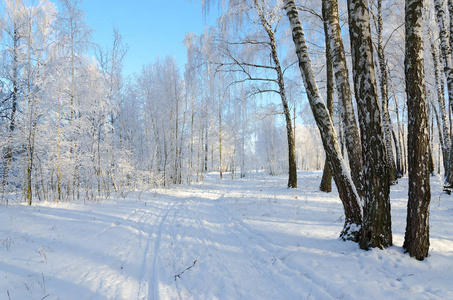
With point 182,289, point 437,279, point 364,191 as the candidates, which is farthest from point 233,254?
point 437,279

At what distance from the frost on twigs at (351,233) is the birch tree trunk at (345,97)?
0.70 meters

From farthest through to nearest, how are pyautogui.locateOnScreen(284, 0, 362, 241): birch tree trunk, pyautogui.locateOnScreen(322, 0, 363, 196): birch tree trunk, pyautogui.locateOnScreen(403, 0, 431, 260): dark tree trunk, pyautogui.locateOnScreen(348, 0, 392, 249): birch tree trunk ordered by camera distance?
pyautogui.locateOnScreen(322, 0, 363, 196): birch tree trunk, pyautogui.locateOnScreen(284, 0, 362, 241): birch tree trunk, pyautogui.locateOnScreen(348, 0, 392, 249): birch tree trunk, pyautogui.locateOnScreen(403, 0, 431, 260): dark tree trunk

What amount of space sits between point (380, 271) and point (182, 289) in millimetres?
A: 2521

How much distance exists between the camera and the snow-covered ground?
249 centimetres

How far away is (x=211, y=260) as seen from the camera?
11.3 ft

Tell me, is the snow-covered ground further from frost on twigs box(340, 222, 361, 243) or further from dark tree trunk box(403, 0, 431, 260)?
dark tree trunk box(403, 0, 431, 260)

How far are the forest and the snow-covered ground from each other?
592 mm

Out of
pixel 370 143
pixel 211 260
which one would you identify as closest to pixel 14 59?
pixel 211 260

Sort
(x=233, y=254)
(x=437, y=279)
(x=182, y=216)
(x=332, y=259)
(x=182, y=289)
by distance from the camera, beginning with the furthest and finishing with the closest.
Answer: (x=182, y=216) → (x=233, y=254) → (x=332, y=259) → (x=182, y=289) → (x=437, y=279)

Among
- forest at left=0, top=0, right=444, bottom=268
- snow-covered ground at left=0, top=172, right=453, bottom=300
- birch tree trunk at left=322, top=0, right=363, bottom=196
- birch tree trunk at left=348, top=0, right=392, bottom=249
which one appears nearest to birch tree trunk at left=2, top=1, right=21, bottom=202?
forest at left=0, top=0, right=444, bottom=268

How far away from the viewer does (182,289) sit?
2652 millimetres

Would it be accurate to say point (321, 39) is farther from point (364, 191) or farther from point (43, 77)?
point (43, 77)

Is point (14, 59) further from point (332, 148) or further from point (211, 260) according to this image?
point (332, 148)

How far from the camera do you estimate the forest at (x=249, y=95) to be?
123 inches
